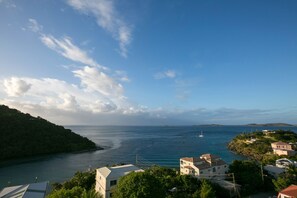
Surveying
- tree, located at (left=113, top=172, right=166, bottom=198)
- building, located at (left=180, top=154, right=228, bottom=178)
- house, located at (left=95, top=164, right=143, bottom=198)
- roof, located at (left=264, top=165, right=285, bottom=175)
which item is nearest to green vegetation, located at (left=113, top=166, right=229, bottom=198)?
tree, located at (left=113, top=172, right=166, bottom=198)

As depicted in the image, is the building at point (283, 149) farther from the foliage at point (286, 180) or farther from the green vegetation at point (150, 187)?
the green vegetation at point (150, 187)

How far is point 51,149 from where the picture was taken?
79.1 meters

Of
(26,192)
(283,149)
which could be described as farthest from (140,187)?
(283,149)

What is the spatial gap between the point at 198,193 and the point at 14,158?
65.1 m

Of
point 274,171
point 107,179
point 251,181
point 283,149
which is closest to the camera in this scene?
point 107,179

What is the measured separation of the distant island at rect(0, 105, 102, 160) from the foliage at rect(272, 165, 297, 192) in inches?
2835

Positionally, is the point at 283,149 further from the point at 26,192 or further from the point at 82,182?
the point at 26,192

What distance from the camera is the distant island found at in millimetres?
71175

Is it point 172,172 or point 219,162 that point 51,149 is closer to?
point 172,172

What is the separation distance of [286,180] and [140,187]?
23.2 meters

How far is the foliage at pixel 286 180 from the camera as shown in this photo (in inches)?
1145

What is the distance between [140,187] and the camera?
18969 millimetres

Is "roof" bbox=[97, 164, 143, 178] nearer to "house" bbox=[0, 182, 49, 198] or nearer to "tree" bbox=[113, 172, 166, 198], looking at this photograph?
"tree" bbox=[113, 172, 166, 198]

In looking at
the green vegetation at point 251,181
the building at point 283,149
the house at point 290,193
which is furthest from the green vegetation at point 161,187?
the building at point 283,149
